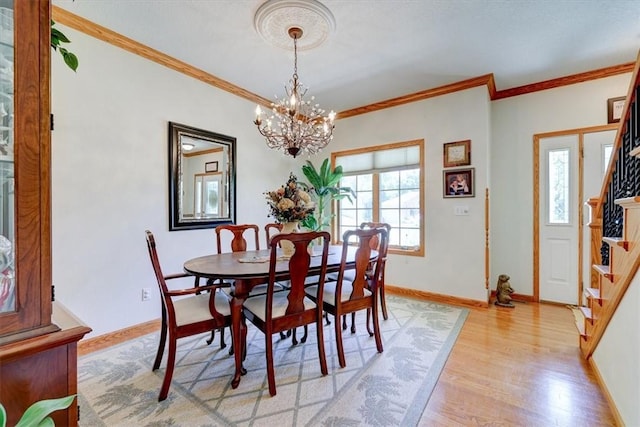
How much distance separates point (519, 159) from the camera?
A: 12.0 ft

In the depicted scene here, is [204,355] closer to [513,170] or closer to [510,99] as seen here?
[513,170]

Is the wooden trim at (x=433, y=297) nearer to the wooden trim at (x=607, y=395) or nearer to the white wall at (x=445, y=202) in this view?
the white wall at (x=445, y=202)

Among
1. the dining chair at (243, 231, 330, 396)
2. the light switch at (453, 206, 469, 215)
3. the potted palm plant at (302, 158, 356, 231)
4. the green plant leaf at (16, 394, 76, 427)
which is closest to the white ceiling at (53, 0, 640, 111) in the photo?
the potted palm plant at (302, 158, 356, 231)

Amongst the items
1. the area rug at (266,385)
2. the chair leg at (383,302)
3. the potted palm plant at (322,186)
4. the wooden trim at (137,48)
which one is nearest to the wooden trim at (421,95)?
the potted palm plant at (322,186)

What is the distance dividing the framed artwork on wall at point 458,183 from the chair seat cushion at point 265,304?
2388mm

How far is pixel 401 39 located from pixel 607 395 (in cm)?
298

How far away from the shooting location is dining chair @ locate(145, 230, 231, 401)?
1728mm

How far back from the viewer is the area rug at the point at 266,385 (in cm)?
159

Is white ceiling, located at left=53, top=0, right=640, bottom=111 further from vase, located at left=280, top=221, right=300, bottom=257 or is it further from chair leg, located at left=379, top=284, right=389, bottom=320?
chair leg, located at left=379, top=284, right=389, bottom=320

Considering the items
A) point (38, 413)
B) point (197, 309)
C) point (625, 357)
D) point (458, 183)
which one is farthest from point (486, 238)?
point (38, 413)

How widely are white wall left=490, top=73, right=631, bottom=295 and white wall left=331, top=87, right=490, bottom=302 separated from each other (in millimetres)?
501

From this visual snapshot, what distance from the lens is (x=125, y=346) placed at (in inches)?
95.4

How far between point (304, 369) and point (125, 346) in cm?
158

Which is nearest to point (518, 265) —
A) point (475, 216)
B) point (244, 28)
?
point (475, 216)
